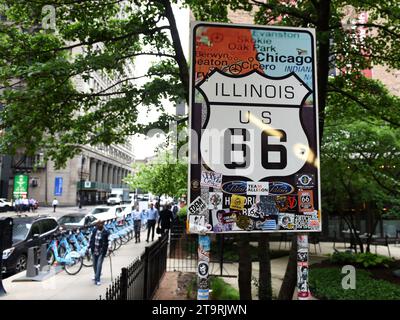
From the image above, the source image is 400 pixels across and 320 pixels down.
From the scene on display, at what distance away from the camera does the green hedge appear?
840cm

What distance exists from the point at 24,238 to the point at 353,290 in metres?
9.77

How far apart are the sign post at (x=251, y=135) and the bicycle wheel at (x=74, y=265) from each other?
9783 millimetres

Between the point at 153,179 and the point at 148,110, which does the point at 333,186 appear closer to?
the point at 148,110

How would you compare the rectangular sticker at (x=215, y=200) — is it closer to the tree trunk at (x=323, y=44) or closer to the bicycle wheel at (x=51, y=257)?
the tree trunk at (x=323, y=44)

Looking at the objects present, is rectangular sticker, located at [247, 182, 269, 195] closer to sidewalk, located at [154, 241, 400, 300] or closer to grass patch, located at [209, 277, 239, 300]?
grass patch, located at [209, 277, 239, 300]

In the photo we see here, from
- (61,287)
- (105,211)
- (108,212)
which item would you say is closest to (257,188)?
(61,287)

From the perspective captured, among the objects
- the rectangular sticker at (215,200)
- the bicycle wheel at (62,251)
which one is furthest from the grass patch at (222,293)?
the bicycle wheel at (62,251)

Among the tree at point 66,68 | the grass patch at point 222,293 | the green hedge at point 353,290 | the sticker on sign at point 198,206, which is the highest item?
the tree at point 66,68

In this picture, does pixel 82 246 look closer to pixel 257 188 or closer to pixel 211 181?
pixel 211 181

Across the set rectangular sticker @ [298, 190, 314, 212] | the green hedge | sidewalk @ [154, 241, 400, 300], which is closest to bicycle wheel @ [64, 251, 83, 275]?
sidewalk @ [154, 241, 400, 300]

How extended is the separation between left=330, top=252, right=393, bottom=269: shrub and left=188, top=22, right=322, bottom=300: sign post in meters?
11.0

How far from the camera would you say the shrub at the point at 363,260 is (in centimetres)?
1213

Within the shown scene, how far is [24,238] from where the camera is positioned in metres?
11.9

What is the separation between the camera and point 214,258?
47.0 feet
